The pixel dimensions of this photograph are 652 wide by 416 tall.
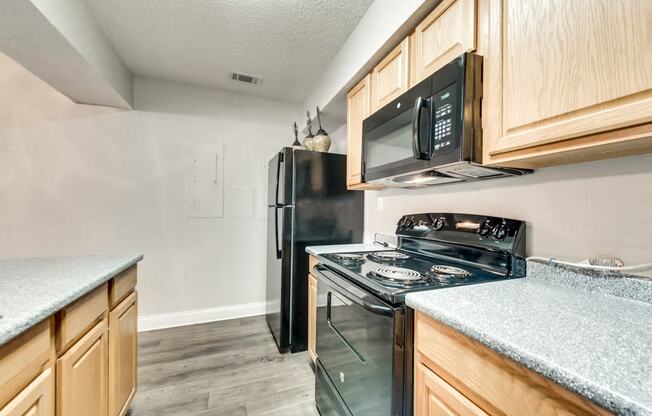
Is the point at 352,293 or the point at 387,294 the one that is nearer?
the point at 387,294

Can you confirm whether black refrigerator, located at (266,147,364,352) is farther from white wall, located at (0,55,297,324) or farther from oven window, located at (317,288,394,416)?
white wall, located at (0,55,297,324)

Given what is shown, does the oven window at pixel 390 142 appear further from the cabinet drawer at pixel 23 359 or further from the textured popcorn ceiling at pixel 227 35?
the cabinet drawer at pixel 23 359

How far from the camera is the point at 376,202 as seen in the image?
89.7 inches

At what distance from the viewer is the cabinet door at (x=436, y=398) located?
698 millimetres

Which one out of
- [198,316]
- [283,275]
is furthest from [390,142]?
[198,316]

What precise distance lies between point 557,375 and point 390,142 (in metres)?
1.20

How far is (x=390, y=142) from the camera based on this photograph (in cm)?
149

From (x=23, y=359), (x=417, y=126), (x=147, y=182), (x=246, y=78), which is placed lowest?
(x=23, y=359)

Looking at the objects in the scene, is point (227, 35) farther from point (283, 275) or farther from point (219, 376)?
point (219, 376)

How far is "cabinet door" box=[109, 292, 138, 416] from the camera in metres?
1.25

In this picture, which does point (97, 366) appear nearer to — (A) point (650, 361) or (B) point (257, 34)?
(A) point (650, 361)

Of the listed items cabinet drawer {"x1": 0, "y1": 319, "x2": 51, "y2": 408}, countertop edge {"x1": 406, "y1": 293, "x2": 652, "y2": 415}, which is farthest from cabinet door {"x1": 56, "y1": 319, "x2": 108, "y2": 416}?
countertop edge {"x1": 406, "y1": 293, "x2": 652, "y2": 415}

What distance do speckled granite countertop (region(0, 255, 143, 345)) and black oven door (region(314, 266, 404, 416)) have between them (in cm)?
98

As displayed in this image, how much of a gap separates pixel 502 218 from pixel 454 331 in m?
0.72
